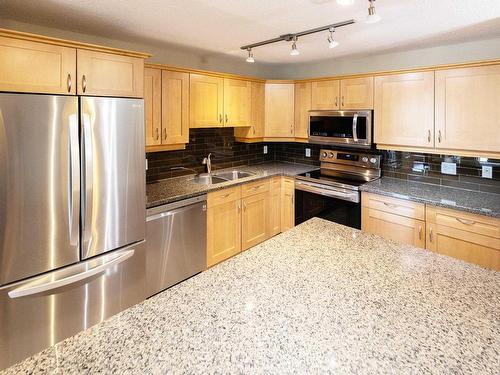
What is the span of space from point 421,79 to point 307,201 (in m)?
1.69

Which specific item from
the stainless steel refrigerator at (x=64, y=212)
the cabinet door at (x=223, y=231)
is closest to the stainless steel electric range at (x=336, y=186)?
the cabinet door at (x=223, y=231)

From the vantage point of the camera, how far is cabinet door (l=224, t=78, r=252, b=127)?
3691mm

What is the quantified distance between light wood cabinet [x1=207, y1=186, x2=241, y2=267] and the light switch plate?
82.9 inches

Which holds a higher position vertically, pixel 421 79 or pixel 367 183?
pixel 421 79

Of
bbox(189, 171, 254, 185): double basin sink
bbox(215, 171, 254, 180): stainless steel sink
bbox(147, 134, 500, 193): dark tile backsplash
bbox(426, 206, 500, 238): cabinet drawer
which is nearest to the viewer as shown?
bbox(426, 206, 500, 238): cabinet drawer

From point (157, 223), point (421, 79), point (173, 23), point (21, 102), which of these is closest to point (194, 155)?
point (157, 223)

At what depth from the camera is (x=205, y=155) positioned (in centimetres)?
389

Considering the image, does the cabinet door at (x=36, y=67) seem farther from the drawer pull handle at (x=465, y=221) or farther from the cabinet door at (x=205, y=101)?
the drawer pull handle at (x=465, y=221)

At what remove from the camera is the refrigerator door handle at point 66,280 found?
1.95m

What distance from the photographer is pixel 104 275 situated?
91.9 inches

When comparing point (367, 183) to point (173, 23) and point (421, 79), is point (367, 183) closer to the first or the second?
point (421, 79)

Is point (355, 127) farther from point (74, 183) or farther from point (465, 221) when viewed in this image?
point (74, 183)

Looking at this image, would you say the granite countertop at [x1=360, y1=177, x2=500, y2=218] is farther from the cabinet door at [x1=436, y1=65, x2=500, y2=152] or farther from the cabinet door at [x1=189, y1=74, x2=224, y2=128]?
the cabinet door at [x1=189, y1=74, x2=224, y2=128]

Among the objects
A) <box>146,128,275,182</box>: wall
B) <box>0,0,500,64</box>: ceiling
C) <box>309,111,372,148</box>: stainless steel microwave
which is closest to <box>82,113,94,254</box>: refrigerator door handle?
<box>0,0,500,64</box>: ceiling
